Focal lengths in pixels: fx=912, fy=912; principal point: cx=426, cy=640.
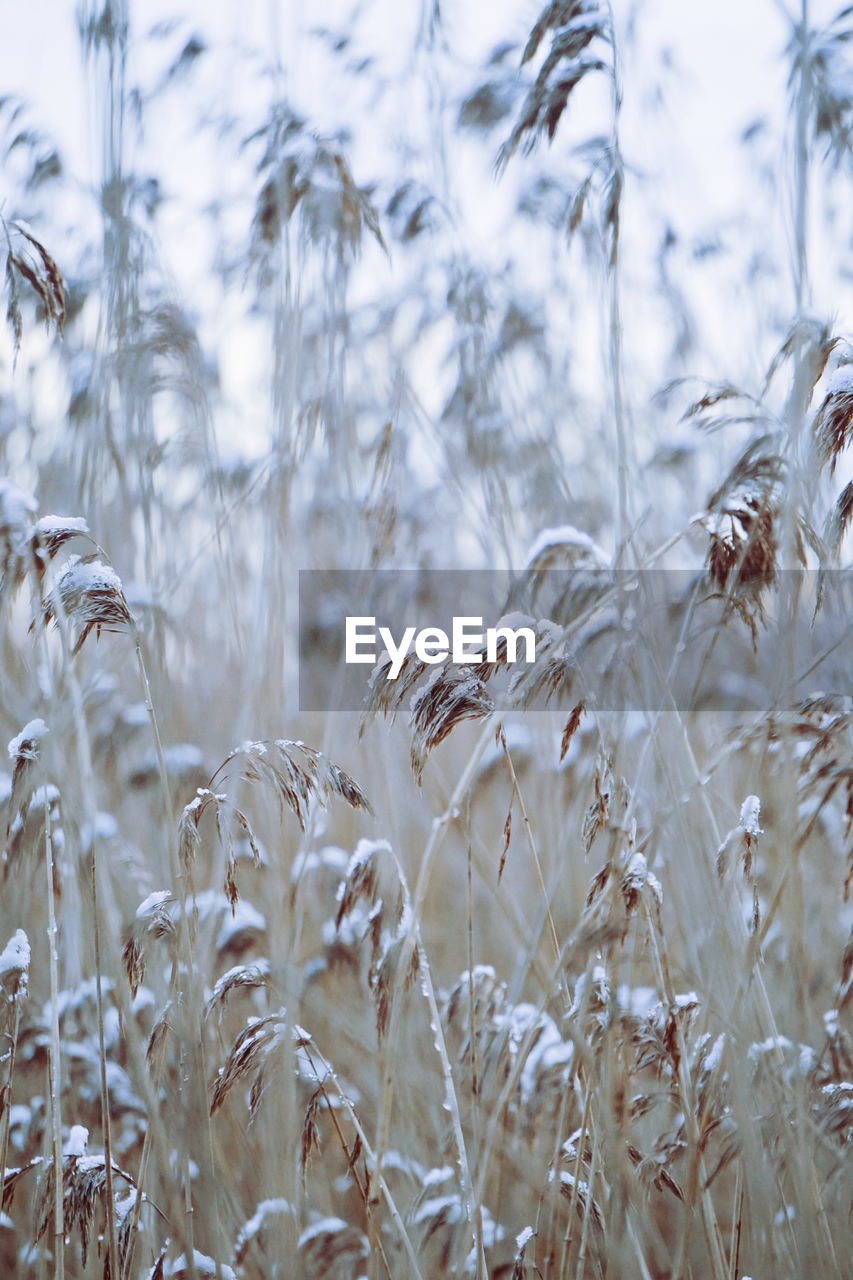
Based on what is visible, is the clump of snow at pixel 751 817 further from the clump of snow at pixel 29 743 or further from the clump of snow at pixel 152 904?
the clump of snow at pixel 29 743

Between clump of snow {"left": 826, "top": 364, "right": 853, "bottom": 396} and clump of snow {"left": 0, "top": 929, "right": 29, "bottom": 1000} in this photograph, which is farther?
clump of snow {"left": 0, "top": 929, "right": 29, "bottom": 1000}

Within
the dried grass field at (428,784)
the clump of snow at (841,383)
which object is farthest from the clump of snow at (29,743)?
the clump of snow at (841,383)

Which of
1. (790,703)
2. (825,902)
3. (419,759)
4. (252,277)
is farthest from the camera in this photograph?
(252,277)

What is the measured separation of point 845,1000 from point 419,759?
0.50 meters

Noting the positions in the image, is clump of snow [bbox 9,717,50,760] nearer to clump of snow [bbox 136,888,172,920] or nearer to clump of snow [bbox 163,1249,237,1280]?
clump of snow [bbox 136,888,172,920]

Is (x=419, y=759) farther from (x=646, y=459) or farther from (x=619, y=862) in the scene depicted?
(x=646, y=459)

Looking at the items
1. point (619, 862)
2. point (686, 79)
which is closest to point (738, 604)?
point (619, 862)

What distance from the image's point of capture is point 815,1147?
38.0 inches

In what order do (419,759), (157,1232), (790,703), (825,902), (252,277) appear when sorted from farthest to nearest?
(252,277) → (825,902) → (157,1232) → (790,703) → (419,759)

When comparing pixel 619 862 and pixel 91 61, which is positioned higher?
pixel 91 61

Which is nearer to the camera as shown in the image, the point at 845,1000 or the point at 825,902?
the point at 845,1000
